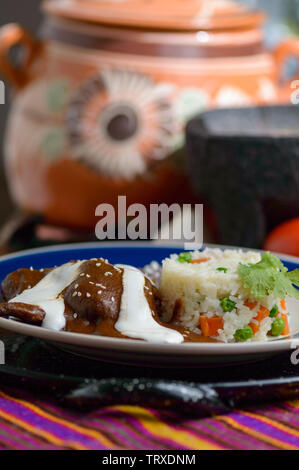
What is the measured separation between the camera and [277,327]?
3.56 feet

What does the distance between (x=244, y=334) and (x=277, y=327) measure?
0.19ft

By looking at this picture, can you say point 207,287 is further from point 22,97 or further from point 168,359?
point 22,97

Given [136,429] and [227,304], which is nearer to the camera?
[136,429]

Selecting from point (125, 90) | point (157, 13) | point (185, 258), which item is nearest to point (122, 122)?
point (125, 90)

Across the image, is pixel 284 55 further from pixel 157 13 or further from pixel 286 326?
pixel 286 326

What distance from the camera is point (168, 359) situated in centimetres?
96

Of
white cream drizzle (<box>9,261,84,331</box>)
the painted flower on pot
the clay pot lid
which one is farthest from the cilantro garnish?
the clay pot lid

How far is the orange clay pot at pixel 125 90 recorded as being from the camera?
1.96 meters

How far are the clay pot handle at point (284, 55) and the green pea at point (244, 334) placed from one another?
1231 millimetres

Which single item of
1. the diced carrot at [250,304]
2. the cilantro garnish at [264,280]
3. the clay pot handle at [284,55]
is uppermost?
the clay pot handle at [284,55]

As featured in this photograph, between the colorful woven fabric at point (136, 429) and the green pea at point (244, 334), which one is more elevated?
the green pea at point (244, 334)

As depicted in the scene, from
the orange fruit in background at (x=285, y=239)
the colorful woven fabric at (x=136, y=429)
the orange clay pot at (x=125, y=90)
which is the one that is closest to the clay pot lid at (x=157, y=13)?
the orange clay pot at (x=125, y=90)

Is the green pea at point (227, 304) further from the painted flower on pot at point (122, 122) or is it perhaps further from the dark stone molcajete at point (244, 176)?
the painted flower on pot at point (122, 122)

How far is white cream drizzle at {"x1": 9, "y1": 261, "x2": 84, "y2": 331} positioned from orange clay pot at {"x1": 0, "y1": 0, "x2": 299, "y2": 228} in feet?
2.86
